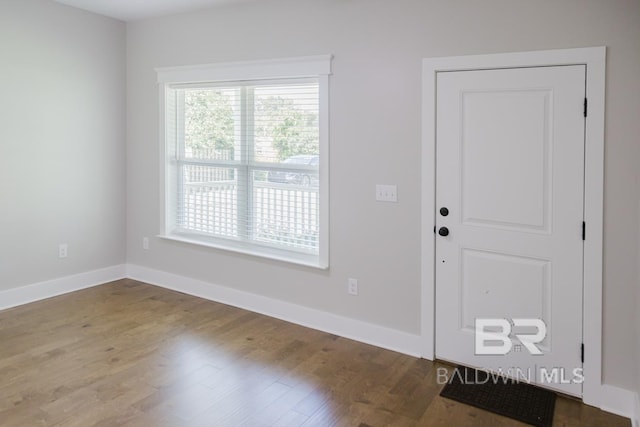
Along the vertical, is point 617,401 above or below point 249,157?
below

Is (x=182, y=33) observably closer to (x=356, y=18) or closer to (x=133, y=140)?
(x=133, y=140)

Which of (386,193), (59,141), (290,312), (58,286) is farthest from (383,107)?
(58,286)

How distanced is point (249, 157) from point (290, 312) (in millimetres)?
1369

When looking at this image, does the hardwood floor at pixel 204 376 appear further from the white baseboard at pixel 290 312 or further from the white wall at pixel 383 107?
the white wall at pixel 383 107

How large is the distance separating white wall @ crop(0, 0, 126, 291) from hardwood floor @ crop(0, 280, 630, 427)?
2.17 feet

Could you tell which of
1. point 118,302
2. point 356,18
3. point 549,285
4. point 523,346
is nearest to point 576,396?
point 523,346

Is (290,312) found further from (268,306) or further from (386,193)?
(386,193)

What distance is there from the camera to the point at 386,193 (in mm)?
3404

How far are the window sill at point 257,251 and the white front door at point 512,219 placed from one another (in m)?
1.08

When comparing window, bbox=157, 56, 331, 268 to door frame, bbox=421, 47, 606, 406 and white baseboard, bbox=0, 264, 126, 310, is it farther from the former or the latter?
door frame, bbox=421, 47, 606, 406

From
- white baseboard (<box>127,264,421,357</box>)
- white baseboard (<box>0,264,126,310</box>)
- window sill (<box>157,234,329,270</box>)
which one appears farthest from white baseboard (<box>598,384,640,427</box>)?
white baseboard (<box>0,264,126,310</box>)

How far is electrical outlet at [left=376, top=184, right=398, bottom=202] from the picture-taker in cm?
336

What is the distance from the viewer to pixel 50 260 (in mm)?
4473

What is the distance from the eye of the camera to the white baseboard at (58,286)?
4184 mm
